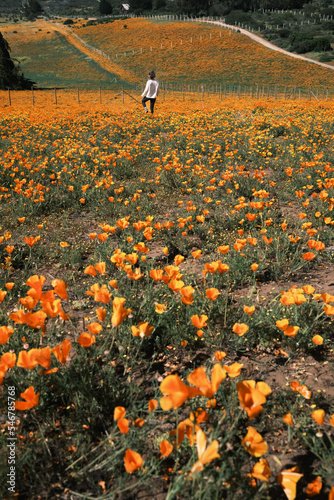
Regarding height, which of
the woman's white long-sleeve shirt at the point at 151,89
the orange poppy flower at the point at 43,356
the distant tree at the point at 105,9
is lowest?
the orange poppy flower at the point at 43,356

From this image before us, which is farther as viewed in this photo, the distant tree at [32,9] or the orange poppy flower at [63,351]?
the distant tree at [32,9]

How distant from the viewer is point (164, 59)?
156 ft

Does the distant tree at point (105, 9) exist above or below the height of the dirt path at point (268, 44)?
above

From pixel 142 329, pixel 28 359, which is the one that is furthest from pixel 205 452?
pixel 28 359

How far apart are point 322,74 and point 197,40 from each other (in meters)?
24.9

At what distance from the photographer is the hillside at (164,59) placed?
127ft

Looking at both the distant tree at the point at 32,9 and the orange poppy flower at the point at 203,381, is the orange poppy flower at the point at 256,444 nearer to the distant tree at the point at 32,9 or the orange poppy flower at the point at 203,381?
the orange poppy flower at the point at 203,381

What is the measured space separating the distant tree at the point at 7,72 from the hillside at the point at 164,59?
7495 millimetres

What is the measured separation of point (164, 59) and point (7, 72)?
1036 inches

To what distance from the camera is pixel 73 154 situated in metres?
6.89

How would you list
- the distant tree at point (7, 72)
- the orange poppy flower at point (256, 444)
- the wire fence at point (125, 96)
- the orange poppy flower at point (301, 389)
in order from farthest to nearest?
the distant tree at point (7, 72), the wire fence at point (125, 96), the orange poppy flower at point (301, 389), the orange poppy flower at point (256, 444)

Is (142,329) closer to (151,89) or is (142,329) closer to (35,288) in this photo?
(35,288)

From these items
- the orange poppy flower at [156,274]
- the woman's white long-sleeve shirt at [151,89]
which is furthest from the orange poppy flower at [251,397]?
the woman's white long-sleeve shirt at [151,89]

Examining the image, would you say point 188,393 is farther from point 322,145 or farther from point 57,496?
point 322,145
